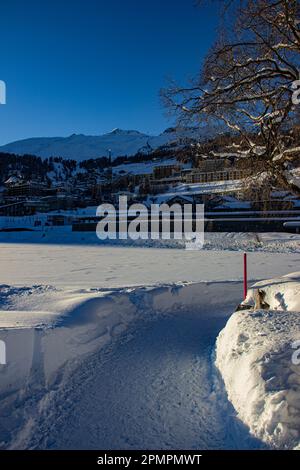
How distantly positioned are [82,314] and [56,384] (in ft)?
7.97

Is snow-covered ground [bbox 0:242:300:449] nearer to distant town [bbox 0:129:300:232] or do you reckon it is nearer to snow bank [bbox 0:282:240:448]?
snow bank [bbox 0:282:240:448]

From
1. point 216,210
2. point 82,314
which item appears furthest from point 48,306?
point 216,210

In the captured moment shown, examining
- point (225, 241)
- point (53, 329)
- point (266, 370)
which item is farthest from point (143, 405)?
point (225, 241)

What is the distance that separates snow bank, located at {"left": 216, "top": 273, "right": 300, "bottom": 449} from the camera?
3178 mm

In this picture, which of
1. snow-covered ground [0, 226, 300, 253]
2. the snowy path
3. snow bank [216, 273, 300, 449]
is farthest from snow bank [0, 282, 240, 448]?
snow-covered ground [0, 226, 300, 253]

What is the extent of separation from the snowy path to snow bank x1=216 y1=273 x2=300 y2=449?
0.66 feet

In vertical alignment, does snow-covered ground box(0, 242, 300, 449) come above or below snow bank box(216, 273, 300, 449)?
below

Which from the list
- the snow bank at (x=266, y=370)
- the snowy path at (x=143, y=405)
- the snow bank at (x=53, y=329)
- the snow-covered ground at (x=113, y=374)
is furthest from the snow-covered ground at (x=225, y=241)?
the snowy path at (x=143, y=405)

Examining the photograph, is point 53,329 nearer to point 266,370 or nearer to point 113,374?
point 113,374

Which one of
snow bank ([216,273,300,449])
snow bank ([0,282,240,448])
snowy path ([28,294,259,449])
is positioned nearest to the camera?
snow bank ([216,273,300,449])

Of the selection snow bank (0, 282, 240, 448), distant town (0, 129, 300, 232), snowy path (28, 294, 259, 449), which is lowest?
snowy path (28, 294, 259, 449)

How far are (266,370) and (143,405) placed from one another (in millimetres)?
1519

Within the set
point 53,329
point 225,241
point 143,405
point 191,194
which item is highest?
point 191,194

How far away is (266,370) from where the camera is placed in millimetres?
3723
